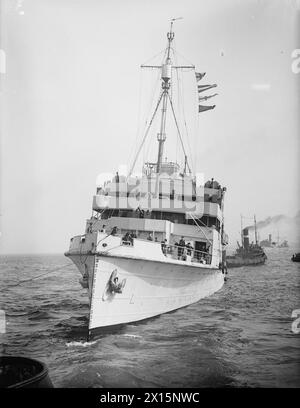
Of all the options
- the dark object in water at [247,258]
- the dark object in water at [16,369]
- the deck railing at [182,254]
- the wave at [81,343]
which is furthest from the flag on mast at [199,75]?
the dark object in water at [247,258]

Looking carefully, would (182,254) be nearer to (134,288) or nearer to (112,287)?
(134,288)

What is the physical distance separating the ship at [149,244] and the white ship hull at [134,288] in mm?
28

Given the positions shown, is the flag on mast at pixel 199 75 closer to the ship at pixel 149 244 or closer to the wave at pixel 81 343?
the ship at pixel 149 244

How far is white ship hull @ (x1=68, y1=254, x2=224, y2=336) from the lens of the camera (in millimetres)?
10227

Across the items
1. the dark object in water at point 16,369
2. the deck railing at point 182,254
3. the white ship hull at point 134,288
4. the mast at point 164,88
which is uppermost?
the mast at point 164,88

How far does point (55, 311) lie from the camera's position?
1566cm

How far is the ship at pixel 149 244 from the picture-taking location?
10.5 m

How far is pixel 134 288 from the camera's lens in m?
11.3

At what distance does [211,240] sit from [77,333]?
7.83 meters

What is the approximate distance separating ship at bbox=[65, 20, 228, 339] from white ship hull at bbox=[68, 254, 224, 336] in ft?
0.09

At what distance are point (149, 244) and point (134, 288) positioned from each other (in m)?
1.48

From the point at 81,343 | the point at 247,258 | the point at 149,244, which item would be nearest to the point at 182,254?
the point at 149,244

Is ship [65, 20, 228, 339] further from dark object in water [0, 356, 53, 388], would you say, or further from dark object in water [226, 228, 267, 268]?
dark object in water [226, 228, 267, 268]

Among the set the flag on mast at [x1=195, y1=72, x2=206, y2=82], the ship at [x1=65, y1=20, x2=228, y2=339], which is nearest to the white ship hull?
the ship at [x1=65, y1=20, x2=228, y2=339]
